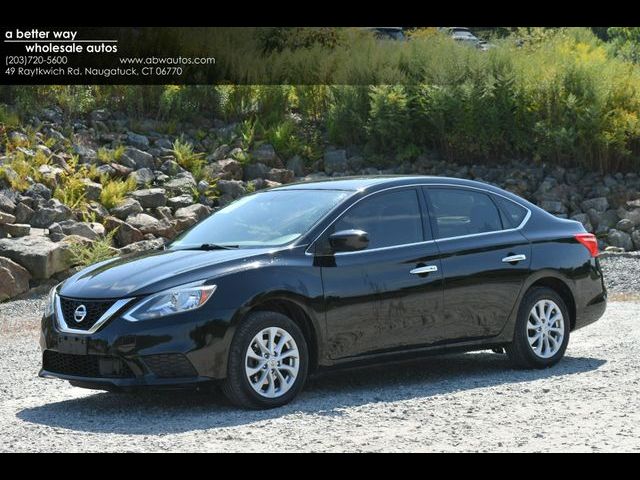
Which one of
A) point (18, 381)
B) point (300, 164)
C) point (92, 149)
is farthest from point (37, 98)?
point (18, 381)

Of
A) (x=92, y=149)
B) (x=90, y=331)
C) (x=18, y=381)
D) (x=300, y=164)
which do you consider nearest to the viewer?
(x=90, y=331)

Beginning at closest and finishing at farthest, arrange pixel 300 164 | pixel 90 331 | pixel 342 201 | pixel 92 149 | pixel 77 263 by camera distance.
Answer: pixel 90 331, pixel 342 201, pixel 77 263, pixel 92 149, pixel 300 164

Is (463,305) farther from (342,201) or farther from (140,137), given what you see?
(140,137)

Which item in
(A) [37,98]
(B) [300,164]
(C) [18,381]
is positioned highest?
(A) [37,98]

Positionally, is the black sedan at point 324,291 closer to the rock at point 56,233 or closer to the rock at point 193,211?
the rock at point 56,233

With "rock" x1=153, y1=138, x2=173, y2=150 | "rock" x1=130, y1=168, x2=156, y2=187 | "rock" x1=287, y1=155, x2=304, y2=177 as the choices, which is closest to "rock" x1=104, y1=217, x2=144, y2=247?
"rock" x1=130, y1=168, x2=156, y2=187

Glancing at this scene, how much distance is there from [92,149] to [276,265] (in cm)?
1249

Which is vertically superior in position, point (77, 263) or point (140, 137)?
point (140, 137)

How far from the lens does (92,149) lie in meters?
20.5

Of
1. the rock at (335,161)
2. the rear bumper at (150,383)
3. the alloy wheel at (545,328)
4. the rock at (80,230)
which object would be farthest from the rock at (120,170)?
the rear bumper at (150,383)

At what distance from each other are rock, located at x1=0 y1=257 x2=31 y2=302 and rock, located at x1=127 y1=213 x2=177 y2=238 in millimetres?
2392

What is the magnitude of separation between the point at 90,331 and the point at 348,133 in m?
15.0

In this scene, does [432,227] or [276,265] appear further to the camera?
[432,227]

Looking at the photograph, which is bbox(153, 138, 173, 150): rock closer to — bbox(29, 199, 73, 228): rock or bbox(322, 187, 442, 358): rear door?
bbox(29, 199, 73, 228): rock
